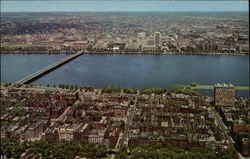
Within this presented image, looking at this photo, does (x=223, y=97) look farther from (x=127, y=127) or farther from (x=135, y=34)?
(x=135, y=34)

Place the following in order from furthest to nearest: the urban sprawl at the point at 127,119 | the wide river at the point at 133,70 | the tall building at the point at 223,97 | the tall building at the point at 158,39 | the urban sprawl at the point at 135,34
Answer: the tall building at the point at 158,39, the urban sprawl at the point at 135,34, the wide river at the point at 133,70, the tall building at the point at 223,97, the urban sprawl at the point at 127,119

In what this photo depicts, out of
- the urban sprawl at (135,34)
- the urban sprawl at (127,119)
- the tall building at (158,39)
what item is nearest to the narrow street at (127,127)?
the urban sprawl at (127,119)

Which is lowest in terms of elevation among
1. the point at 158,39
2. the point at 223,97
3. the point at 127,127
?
the point at 127,127

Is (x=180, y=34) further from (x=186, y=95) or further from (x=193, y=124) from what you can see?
(x=193, y=124)

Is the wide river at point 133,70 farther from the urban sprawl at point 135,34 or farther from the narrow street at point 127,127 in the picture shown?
the narrow street at point 127,127

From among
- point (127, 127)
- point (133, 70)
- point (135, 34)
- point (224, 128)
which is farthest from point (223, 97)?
point (135, 34)

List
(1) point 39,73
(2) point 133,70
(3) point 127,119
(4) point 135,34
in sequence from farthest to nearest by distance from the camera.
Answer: (4) point 135,34, (2) point 133,70, (1) point 39,73, (3) point 127,119

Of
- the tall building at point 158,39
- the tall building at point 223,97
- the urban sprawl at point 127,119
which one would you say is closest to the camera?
the urban sprawl at point 127,119

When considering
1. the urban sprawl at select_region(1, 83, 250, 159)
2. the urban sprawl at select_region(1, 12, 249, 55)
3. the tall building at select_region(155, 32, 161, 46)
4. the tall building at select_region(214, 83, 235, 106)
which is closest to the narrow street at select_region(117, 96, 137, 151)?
the urban sprawl at select_region(1, 83, 250, 159)

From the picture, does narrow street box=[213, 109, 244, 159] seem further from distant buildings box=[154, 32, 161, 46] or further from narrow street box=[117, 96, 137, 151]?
distant buildings box=[154, 32, 161, 46]
